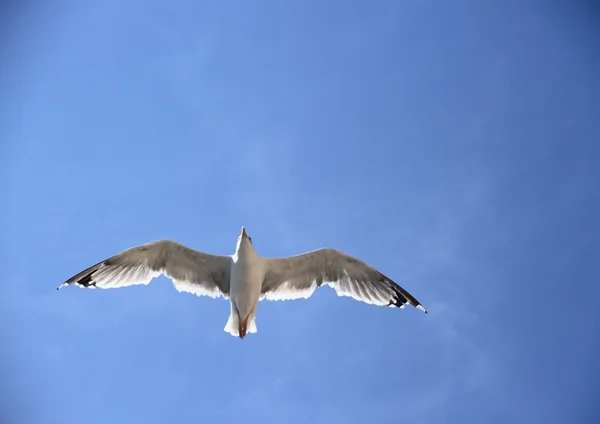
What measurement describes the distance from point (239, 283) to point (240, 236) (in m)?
0.68

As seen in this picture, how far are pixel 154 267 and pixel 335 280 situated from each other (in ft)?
9.05

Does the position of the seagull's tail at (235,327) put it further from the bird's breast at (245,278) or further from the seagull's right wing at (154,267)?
the seagull's right wing at (154,267)

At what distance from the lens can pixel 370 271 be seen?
8578 mm

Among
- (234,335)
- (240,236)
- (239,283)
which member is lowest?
(234,335)

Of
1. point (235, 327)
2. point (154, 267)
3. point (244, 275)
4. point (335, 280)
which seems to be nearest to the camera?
point (244, 275)

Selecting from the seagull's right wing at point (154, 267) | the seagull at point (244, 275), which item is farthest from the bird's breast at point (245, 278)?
the seagull's right wing at point (154, 267)

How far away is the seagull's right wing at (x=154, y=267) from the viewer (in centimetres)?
820

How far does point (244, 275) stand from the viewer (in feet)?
26.1

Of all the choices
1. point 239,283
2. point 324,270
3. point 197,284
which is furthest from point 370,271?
point 197,284

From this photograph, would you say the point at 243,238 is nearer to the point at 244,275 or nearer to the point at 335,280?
the point at 244,275

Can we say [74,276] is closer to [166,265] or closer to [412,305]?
[166,265]

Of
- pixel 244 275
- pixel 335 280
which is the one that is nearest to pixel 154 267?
pixel 244 275

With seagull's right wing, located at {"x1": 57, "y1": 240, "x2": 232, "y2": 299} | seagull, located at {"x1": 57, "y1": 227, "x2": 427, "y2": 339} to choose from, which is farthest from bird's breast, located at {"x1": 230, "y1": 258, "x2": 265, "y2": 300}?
seagull's right wing, located at {"x1": 57, "y1": 240, "x2": 232, "y2": 299}

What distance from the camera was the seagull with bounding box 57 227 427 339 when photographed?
804cm
